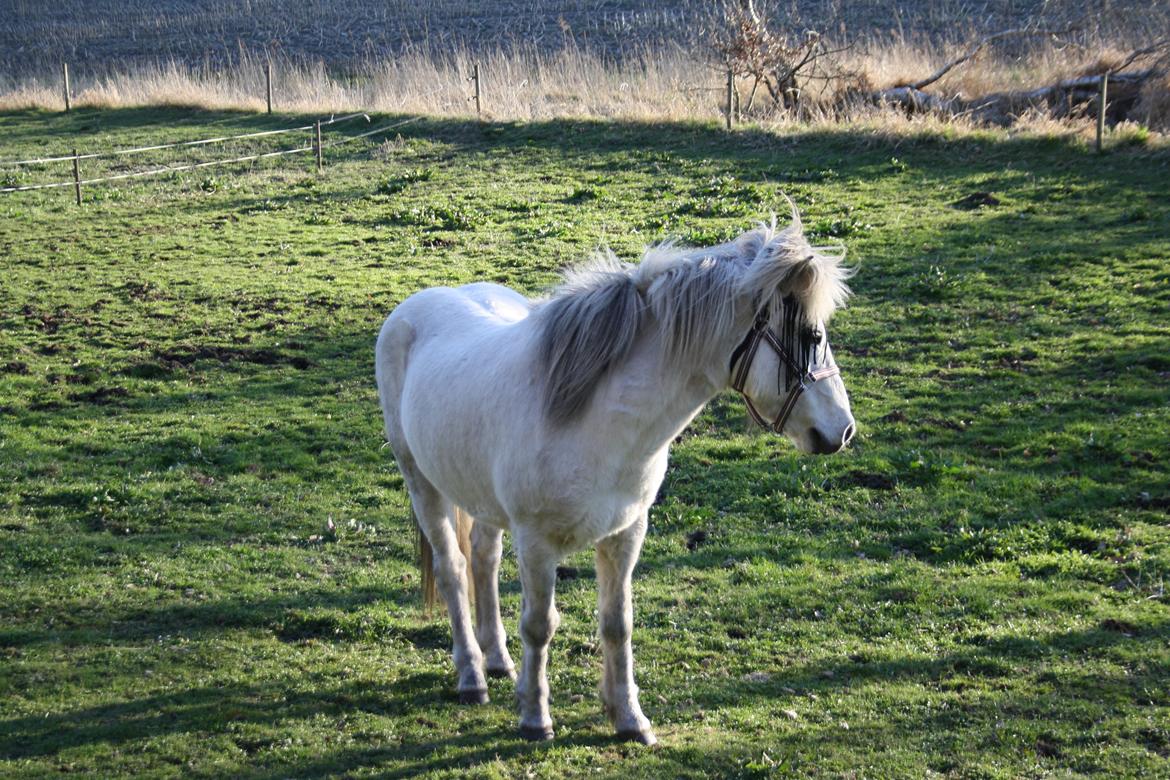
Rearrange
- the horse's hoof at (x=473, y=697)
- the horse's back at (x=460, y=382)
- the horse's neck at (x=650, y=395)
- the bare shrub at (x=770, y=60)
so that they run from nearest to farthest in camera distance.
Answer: the horse's neck at (x=650, y=395) < the horse's back at (x=460, y=382) < the horse's hoof at (x=473, y=697) < the bare shrub at (x=770, y=60)

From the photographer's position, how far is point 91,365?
11.4m

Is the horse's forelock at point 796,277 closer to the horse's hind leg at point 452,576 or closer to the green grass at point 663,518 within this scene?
the green grass at point 663,518

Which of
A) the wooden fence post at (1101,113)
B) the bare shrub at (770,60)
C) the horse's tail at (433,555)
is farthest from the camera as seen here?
the bare shrub at (770,60)

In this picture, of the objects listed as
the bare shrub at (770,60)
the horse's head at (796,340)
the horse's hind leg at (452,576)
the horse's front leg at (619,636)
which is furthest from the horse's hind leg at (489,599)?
the bare shrub at (770,60)

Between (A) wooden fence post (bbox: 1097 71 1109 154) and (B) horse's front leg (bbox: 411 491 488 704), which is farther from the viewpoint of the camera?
(A) wooden fence post (bbox: 1097 71 1109 154)

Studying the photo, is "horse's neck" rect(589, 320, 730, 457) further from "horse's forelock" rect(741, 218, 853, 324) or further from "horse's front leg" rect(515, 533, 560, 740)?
"horse's front leg" rect(515, 533, 560, 740)

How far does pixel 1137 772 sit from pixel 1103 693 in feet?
2.50

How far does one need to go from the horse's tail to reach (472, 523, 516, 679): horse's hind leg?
0.11 metres

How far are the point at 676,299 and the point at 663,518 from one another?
3.92 metres

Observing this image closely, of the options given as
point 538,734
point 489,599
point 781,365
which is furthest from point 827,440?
point 489,599

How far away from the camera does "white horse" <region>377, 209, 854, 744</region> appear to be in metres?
4.26

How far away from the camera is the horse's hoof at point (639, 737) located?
5.14 metres

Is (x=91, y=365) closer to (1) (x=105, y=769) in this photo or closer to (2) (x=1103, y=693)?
(1) (x=105, y=769)

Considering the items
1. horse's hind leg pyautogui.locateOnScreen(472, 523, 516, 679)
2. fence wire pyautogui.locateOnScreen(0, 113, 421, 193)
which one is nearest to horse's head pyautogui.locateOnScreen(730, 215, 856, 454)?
horse's hind leg pyautogui.locateOnScreen(472, 523, 516, 679)
